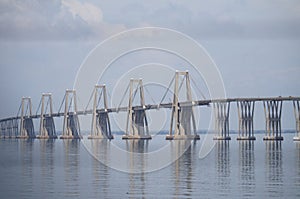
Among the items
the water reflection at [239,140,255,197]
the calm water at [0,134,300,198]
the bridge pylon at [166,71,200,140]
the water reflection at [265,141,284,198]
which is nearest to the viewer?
the calm water at [0,134,300,198]

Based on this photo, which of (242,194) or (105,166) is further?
(105,166)

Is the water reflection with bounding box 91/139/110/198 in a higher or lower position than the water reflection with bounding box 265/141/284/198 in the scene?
higher

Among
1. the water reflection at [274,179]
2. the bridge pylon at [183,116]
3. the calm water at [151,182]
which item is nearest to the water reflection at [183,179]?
the calm water at [151,182]

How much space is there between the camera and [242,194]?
1469 inches

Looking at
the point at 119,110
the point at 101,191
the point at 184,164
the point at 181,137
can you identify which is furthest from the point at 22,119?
the point at 101,191

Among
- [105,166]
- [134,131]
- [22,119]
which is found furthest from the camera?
[22,119]

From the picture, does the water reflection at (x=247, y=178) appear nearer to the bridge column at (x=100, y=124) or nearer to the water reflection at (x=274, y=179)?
the water reflection at (x=274, y=179)

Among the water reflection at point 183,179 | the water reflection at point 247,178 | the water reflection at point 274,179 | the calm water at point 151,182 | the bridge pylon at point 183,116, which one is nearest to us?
the calm water at point 151,182

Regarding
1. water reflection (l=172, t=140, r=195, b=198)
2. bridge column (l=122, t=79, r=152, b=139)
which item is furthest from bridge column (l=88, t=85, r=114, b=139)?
water reflection (l=172, t=140, r=195, b=198)

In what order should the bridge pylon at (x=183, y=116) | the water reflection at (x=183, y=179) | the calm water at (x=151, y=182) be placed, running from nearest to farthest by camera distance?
the calm water at (x=151, y=182) → the water reflection at (x=183, y=179) → the bridge pylon at (x=183, y=116)

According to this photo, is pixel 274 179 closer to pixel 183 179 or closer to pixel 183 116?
pixel 183 179

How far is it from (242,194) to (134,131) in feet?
363

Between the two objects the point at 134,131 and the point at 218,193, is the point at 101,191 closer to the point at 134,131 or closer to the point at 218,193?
the point at 218,193

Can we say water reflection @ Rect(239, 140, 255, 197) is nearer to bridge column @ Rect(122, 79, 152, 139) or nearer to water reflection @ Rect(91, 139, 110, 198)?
water reflection @ Rect(91, 139, 110, 198)
